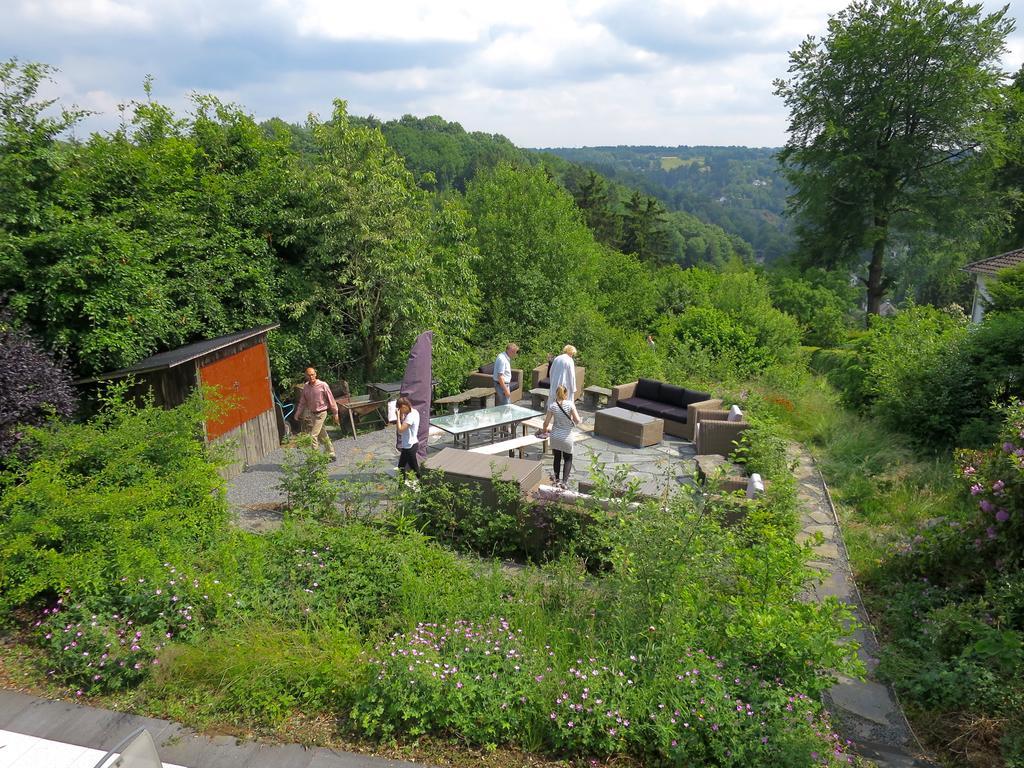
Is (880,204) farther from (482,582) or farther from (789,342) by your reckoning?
(482,582)

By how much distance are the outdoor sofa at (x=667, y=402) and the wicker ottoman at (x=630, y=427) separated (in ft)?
1.12

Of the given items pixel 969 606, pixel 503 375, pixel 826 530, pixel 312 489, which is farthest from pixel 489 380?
pixel 969 606

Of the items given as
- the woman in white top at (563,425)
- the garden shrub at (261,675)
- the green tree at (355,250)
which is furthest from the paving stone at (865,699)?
the green tree at (355,250)

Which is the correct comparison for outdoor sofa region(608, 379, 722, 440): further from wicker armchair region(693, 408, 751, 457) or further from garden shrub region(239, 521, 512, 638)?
garden shrub region(239, 521, 512, 638)

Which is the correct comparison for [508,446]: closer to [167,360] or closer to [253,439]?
[253,439]

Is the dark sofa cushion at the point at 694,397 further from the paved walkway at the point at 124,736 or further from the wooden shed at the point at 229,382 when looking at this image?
the paved walkway at the point at 124,736

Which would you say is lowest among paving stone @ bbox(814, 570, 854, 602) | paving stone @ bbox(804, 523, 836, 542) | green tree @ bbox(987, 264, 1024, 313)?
paving stone @ bbox(804, 523, 836, 542)

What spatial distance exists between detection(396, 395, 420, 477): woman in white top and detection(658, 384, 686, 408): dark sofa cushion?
5225mm

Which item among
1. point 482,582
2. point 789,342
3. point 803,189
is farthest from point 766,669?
point 803,189

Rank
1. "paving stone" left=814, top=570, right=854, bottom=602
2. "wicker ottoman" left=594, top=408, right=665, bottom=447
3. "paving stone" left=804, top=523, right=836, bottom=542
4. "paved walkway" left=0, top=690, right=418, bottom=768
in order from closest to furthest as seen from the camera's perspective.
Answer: "paved walkway" left=0, top=690, right=418, bottom=768
"paving stone" left=814, top=570, right=854, bottom=602
"paving stone" left=804, top=523, right=836, bottom=542
"wicker ottoman" left=594, top=408, right=665, bottom=447

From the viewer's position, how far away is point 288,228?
39.8 ft

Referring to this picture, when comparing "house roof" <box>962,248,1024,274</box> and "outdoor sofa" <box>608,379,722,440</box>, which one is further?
"house roof" <box>962,248,1024,274</box>

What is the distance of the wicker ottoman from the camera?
1024cm

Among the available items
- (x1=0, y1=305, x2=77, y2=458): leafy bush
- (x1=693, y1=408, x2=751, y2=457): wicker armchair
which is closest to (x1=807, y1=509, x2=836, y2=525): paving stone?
(x1=693, y1=408, x2=751, y2=457): wicker armchair
